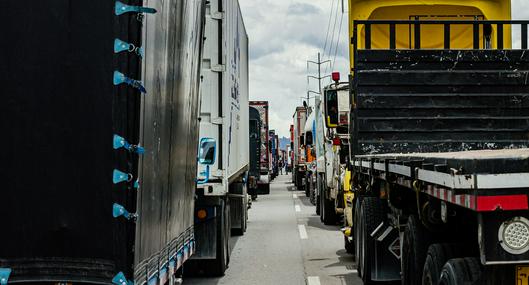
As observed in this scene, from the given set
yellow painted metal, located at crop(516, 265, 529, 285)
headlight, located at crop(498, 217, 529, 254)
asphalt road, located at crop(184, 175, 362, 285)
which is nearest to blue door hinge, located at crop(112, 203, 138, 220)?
headlight, located at crop(498, 217, 529, 254)

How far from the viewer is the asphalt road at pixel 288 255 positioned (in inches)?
408

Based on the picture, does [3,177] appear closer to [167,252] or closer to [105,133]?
[105,133]

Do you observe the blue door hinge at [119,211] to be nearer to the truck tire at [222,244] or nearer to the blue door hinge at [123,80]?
the blue door hinge at [123,80]

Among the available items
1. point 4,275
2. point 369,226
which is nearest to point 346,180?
point 369,226

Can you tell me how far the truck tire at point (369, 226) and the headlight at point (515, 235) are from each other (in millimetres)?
5285

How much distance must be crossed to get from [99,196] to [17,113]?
0.65 m

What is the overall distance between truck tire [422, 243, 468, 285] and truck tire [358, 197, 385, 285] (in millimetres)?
4021

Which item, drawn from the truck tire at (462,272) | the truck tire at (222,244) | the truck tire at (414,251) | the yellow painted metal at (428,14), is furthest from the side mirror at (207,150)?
the truck tire at (462,272)

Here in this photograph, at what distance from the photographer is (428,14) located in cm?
1053

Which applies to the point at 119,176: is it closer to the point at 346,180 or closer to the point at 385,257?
the point at 385,257

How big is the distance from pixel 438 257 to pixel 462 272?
728 mm

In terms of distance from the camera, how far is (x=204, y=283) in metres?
10.1

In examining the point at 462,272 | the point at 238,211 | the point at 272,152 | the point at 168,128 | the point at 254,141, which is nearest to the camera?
the point at 462,272

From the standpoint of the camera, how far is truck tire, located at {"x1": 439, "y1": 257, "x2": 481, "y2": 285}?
393 centimetres
